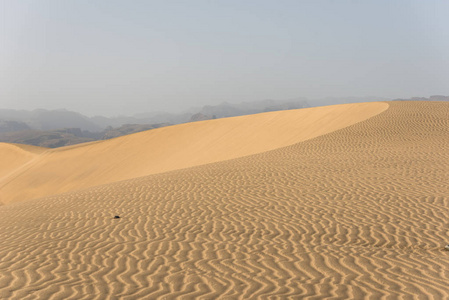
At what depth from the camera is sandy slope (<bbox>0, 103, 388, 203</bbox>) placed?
91.7 feet

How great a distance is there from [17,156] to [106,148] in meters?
10.3

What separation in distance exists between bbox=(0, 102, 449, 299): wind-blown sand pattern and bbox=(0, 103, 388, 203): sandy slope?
13.7 metres

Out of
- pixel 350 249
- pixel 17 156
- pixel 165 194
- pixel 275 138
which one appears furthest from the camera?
pixel 17 156

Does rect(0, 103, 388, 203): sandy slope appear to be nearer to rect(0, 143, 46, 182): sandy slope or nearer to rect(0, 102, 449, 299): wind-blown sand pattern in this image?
rect(0, 143, 46, 182): sandy slope

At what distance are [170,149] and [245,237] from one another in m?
27.3

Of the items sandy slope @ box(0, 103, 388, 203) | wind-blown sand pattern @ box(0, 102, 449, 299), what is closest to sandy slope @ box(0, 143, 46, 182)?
sandy slope @ box(0, 103, 388, 203)

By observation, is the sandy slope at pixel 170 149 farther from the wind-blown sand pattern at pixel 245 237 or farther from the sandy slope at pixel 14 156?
the wind-blown sand pattern at pixel 245 237

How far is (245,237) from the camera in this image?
284 inches

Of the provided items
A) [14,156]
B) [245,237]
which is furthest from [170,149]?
[245,237]

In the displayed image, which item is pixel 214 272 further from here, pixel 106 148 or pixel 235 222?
pixel 106 148

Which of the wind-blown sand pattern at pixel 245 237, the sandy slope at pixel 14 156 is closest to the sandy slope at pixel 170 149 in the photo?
the sandy slope at pixel 14 156

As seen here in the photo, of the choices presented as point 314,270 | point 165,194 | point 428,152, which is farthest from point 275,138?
point 314,270

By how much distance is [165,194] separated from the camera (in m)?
11.8

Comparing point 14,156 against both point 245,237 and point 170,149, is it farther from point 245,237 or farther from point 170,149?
point 245,237
